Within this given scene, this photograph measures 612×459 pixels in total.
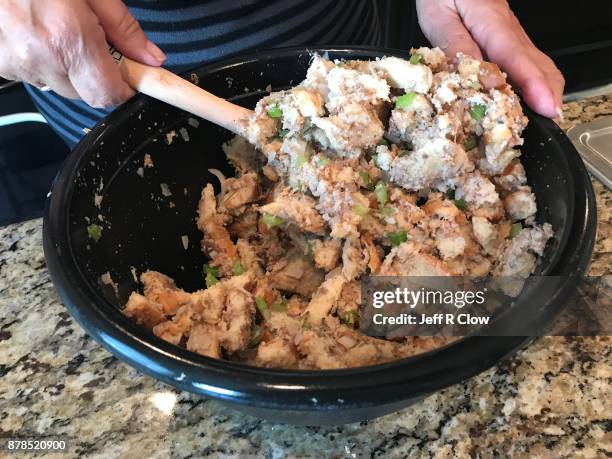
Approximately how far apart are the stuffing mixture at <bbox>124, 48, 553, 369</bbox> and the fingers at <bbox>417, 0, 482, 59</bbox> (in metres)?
0.14

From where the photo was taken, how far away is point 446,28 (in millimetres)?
1026

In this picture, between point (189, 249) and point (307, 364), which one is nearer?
point (307, 364)

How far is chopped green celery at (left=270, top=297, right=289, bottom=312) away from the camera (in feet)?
2.70

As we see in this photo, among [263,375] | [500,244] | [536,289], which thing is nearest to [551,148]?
[500,244]

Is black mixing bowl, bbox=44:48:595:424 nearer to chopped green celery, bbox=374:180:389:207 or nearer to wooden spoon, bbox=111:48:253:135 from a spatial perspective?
wooden spoon, bbox=111:48:253:135

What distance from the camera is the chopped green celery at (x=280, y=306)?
824mm

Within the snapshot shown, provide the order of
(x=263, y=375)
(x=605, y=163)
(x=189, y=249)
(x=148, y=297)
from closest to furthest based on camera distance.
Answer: (x=263, y=375)
(x=148, y=297)
(x=189, y=249)
(x=605, y=163)

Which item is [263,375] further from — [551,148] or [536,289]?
[551,148]

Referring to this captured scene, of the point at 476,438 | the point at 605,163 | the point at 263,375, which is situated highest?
the point at 263,375

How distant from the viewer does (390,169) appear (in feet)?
2.69

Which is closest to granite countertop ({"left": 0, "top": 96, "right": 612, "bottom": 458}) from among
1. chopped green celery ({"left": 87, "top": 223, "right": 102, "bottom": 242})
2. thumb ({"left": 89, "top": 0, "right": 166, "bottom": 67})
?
chopped green celery ({"left": 87, "top": 223, "right": 102, "bottom": 242})

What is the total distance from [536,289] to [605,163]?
2.01 feet

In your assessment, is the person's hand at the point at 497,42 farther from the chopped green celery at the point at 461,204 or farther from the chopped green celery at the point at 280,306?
the chopped green celery at the point at 280,306

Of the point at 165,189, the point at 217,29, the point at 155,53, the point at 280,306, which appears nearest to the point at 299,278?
the point at 280,306
